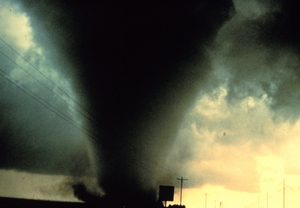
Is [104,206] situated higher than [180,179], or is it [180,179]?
[180,179]

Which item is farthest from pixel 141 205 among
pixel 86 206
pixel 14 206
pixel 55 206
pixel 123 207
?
pixel 14 206

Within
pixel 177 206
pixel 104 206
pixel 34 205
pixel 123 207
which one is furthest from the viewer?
pixel 177 206

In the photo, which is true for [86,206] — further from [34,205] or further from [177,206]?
[177,206]

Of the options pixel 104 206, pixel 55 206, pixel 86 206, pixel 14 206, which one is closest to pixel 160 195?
pixel 104 206

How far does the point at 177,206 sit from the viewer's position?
123 m

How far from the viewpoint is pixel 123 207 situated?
8669 cm

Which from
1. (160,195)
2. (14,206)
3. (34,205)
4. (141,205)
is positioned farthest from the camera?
(160,195)

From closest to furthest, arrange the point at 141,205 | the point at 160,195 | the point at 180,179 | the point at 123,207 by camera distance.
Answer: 1. the point at 123,207
2. the point at 141,205
3. the point at 160,195
4. the point at 180,179

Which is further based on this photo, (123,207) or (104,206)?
(123,207)

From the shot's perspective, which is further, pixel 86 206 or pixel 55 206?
pixel 86 206

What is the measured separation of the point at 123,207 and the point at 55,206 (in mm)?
24871

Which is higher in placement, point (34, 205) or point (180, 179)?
point (180, 179)

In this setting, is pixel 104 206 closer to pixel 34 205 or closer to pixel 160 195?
pixel 34 205

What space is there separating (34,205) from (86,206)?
549 inches
